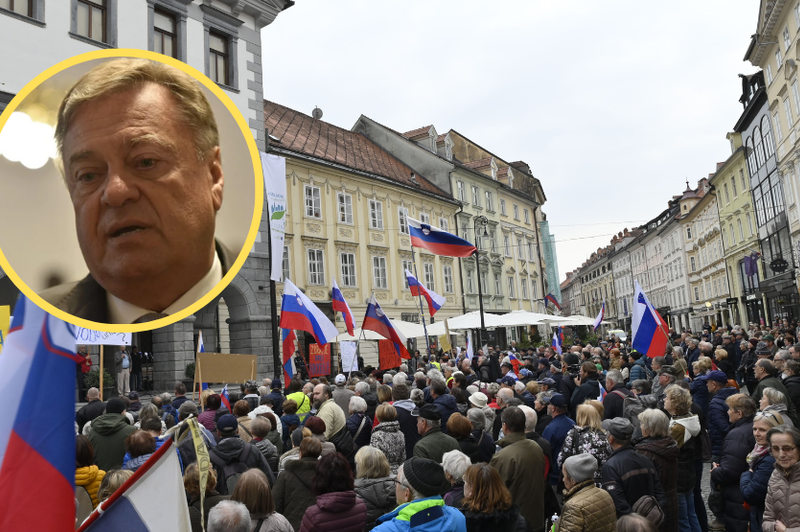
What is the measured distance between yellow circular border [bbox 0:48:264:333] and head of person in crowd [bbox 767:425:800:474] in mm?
3972

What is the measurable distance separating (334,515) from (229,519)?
875 mm

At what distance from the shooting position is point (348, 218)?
1222 inches

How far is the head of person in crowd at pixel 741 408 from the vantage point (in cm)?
607

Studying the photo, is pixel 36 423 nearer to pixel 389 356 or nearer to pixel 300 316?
pixel 300 316

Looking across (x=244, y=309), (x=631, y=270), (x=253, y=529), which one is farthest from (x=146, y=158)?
(x=631, y=270)

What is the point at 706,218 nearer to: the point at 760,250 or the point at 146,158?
the point at 760,250

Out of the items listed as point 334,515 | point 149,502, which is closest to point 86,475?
point 334,515

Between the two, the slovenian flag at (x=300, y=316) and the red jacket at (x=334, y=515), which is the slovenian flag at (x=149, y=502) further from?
the slovenian flag at (x=300, y=316)

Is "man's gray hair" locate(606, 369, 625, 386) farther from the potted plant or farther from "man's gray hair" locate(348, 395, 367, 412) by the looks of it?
the potted plant

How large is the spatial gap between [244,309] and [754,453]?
50.3 feet

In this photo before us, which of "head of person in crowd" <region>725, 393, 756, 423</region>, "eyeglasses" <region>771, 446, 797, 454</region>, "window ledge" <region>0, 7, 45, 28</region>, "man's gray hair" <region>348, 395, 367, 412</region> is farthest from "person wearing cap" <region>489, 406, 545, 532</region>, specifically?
"window ledge" <region>0, 7, 45, 28</region>

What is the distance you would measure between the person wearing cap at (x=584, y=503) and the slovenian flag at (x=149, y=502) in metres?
2.63

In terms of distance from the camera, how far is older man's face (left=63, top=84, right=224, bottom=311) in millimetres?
2576

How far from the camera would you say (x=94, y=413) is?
7836mm
